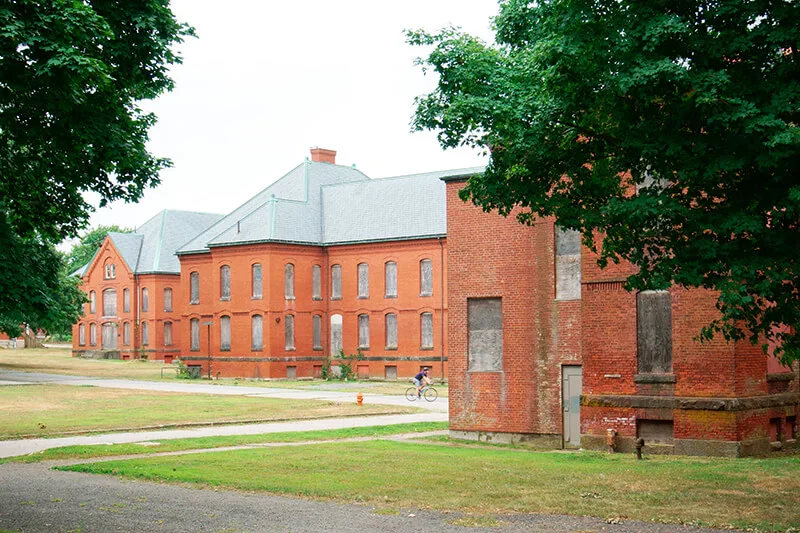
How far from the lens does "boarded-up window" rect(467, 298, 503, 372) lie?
25844 mm

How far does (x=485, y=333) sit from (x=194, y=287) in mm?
45648

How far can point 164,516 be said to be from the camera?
13953mm

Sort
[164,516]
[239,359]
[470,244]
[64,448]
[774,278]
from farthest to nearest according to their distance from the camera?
[239,359], [470,244], [64,448], [164,516], [774,278]

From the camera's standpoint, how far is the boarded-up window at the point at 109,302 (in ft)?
286

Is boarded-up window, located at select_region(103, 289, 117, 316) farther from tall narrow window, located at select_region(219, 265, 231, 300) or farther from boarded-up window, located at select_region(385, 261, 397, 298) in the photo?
boarded-up window, located at select_region(385, 261, 397, 298)

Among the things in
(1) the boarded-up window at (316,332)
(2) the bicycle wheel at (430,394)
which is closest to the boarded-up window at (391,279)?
(1) the boarded-up window at (316,332)

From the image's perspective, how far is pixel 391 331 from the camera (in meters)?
62.5

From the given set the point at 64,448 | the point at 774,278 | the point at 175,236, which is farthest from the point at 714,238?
the point at 175,236

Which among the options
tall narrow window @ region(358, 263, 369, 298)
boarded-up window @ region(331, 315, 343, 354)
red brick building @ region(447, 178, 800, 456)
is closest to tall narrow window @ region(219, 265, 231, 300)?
boarded-up window @ region(331, 315, 343, 354)

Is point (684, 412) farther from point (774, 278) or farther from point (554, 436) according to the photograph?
point (774, 278)

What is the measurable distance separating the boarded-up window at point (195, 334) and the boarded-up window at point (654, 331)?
48.8 m

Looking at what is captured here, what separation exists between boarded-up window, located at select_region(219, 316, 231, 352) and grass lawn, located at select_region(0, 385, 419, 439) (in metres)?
17.1

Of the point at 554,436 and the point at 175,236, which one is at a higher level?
the point at 175,236

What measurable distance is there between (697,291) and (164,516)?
12406 millimetres
